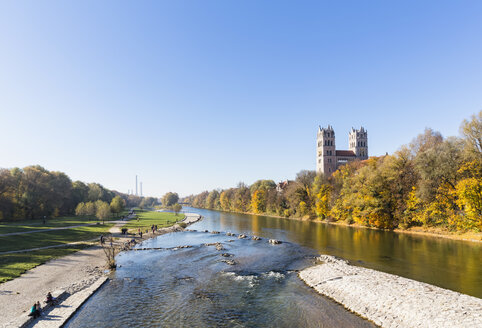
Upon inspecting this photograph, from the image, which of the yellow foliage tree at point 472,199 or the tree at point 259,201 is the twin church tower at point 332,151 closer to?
the tree at point 259,201

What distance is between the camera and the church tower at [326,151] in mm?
145500

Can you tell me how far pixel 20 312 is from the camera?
62.0 feet

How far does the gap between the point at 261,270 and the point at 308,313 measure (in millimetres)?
11742

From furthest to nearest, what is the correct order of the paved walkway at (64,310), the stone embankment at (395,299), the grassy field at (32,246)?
the grassy field at (32,246) < the paved walkway at (64,310) < the stone embankment at (395,299)

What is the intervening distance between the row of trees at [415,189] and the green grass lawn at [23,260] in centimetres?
6559

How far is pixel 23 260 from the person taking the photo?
31328mm

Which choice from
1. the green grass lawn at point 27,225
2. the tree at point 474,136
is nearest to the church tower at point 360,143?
the tree at point 474,136

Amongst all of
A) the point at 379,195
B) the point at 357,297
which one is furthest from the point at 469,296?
the point at 379,195

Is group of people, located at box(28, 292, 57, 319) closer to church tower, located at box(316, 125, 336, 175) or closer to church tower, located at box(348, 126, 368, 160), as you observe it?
church tower, located at box(316, 125, 336, 175)

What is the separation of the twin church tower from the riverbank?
12601 cm

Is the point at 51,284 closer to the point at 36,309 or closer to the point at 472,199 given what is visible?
the point at 36,309

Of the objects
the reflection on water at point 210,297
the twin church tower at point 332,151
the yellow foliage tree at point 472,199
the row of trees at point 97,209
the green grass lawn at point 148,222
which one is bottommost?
the green grass lawn at point 148,222

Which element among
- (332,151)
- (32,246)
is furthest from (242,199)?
(32,246)

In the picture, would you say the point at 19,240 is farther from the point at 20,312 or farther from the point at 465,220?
the point at 465,220
